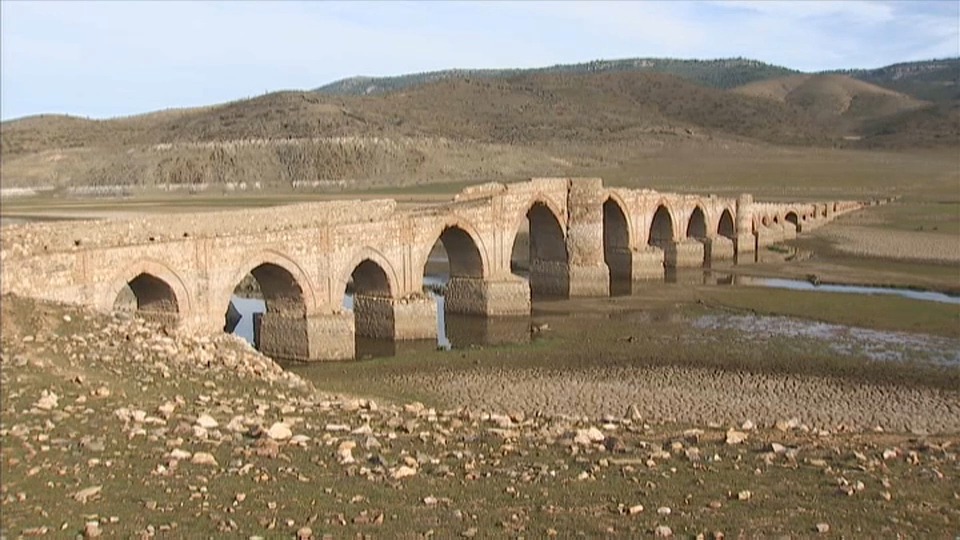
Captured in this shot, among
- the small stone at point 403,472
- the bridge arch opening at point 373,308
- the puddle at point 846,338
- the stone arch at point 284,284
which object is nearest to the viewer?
the small stone at point 403,472

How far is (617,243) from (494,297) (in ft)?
32.5

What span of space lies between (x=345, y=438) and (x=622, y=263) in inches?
1055

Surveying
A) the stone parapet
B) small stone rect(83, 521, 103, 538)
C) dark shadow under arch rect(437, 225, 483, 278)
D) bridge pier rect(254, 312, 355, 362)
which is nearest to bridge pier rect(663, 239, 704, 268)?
the stone parapet

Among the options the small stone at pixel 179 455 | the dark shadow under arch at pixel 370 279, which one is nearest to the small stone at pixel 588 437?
the small stone at pixel 179 455

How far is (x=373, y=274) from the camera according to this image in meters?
25.8

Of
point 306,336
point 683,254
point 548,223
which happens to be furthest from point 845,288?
point 306,336

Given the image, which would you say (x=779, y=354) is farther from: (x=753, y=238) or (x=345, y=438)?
(x=753, y=238)

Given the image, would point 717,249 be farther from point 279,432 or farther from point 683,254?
point 279,432

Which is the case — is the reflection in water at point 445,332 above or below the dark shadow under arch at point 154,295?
below

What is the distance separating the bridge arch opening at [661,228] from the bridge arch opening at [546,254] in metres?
8.04

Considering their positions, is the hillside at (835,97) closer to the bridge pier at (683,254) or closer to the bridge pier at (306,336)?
the bridge pier at (683,254)

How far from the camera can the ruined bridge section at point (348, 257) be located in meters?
18.0

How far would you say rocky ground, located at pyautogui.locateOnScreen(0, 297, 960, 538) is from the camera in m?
8.68

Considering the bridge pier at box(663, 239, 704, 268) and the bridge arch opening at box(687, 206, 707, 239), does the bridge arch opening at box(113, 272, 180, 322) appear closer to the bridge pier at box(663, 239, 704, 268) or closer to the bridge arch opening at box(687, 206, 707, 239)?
the bridge pier at box(663, 239, 704, 268)
